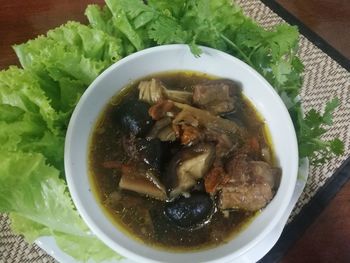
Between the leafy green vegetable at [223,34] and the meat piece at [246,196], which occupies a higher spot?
the leafy green vegetable at [223,34]

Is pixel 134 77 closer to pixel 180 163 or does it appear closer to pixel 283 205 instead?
pixel 180 163

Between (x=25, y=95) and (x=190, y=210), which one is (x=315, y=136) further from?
(x=25, y=95)

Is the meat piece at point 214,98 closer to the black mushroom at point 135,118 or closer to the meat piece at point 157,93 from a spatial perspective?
the meat piece at point 157,93

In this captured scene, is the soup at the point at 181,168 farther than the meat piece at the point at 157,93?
No

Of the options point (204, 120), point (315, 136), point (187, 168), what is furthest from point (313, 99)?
point (187, 168)

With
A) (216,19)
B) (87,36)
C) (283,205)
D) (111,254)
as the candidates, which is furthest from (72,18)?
(283,205)

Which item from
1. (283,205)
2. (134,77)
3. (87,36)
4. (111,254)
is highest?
(87,36)

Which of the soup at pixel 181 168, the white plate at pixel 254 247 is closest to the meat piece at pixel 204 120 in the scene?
the soup at pixel 181 168
